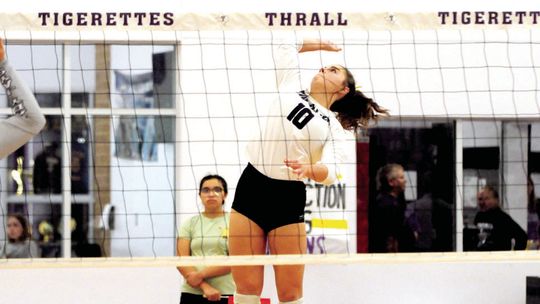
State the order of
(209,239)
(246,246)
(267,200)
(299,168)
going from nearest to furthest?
(299,168), (267,200), (246,246), (209,239)

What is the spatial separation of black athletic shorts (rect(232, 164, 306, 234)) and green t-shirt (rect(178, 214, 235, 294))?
1841 mm

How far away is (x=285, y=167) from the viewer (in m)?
8.10

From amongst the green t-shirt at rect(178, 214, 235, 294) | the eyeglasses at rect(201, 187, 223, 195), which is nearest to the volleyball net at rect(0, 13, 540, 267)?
the green t-shirt at rect(178, 214, 235, 294)

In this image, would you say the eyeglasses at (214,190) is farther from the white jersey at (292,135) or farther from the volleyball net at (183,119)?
the white jersey at (292,135)

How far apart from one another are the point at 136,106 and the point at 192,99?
1.73ft

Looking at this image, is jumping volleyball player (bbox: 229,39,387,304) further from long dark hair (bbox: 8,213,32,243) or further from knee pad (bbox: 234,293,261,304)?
long dark hair (bbox: 8,213,32,243)

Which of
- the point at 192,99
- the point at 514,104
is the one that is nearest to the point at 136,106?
the point at 192,99

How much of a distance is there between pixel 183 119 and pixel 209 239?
2.18 meters

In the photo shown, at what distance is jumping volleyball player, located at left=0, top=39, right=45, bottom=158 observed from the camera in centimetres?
629

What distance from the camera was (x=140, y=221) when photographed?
12203 millimetres

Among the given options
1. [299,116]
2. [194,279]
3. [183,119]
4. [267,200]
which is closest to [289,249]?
[267,200]

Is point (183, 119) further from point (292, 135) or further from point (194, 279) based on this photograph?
point (292, 135)

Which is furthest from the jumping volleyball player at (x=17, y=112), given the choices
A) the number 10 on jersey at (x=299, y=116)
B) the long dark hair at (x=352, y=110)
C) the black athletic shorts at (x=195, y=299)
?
the black athletic shorts at (x=195, y=299)

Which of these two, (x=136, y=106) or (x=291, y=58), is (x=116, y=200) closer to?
(x=136, y=106)
